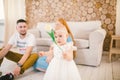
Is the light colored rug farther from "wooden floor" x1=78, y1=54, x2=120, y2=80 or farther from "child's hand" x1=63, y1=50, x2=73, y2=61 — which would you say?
"child's hand" x1=63, y1=50, x2=73, y2=61

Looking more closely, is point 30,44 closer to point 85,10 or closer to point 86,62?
point 86,62

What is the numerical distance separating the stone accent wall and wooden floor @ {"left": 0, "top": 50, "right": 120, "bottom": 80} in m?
1.05

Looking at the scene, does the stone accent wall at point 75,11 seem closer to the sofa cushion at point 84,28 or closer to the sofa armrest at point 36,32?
the sofa cushion at point 84,28

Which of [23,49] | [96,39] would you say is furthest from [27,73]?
[96,39]

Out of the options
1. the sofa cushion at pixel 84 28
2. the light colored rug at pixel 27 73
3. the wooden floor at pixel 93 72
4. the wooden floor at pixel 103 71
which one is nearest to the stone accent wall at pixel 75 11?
the sofa cushion at pixel 84 28

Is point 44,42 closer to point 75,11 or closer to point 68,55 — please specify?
point 75,11

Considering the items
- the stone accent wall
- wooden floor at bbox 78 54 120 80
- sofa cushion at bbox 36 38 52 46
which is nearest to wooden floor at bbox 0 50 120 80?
wooden floor at bbox 78 54 120 80

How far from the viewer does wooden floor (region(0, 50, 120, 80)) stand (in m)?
2.56

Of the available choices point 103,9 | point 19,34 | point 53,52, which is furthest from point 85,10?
point 53,52

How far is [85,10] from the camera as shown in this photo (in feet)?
13.5

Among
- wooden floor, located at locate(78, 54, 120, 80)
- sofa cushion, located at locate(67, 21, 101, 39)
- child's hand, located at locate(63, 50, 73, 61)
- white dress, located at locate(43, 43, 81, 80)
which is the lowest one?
wooden floor, located at locate(78, 54, 120, 80)

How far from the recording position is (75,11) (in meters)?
4.20

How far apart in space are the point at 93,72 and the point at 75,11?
182 cm

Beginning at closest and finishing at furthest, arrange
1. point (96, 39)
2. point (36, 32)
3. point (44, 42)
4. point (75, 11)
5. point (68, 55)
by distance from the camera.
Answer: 1. point (68, 55)
2. point (96, 39)
3. point (44, 42)
4. point (36, 32)
5. point (75, 11)
